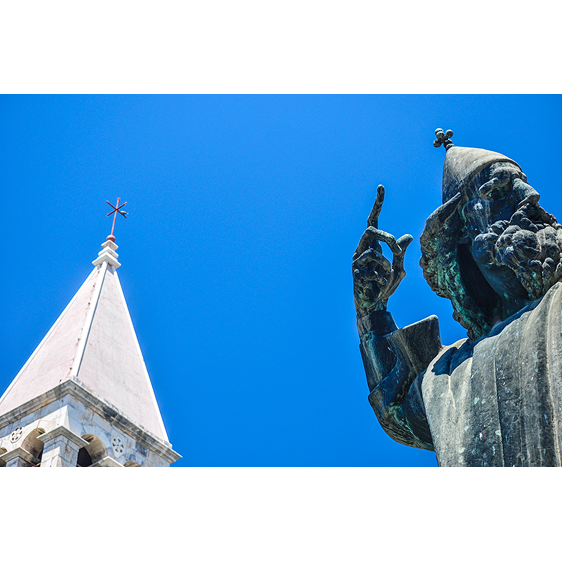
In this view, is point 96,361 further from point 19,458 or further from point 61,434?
point 19,458

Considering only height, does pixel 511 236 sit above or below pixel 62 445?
below

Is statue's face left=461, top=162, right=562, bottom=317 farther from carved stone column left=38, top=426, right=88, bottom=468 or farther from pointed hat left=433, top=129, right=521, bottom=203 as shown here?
carved stone column left=38, top=426, right=88, bottom=468

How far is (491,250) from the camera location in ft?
15.2

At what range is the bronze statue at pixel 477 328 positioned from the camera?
385cm

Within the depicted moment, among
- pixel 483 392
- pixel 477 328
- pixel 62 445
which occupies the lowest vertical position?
pixel 483 392

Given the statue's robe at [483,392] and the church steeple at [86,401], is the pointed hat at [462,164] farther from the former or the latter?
the church steeple at [86,401]

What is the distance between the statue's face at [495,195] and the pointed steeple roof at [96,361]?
22.5m

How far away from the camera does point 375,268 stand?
5645 millimetres

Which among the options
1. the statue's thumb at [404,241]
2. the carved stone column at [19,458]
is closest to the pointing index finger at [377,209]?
the statue's thumb at [404,241]

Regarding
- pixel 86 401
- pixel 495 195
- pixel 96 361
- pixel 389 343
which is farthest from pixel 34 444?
pixel 495 195

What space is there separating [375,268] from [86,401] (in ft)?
70.6

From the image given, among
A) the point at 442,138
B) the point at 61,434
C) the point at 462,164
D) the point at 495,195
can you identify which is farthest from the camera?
the point at 61,434

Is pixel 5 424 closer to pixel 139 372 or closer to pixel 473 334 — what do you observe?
pixel 139 372

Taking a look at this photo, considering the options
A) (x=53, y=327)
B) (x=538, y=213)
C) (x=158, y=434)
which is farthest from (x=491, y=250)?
(x=53, y=327)
